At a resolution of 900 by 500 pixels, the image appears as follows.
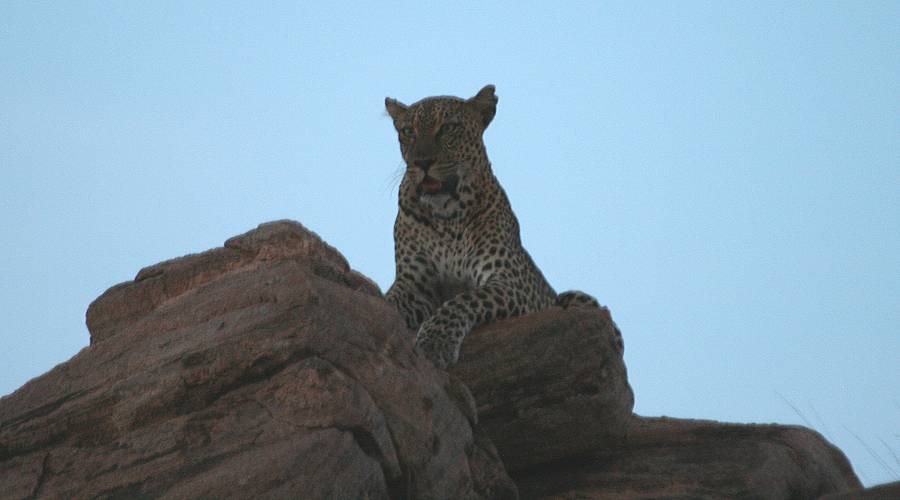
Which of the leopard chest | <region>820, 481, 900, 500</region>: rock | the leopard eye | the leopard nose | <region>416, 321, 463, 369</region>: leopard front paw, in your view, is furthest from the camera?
the leopard chest

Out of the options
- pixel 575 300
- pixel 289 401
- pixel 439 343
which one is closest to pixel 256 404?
pixel 289 401

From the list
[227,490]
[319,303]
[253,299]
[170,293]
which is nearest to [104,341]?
[170,293]

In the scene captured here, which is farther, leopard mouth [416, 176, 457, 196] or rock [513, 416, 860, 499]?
leopard mouth [416, 176, 457, 196]

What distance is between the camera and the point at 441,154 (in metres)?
14.4

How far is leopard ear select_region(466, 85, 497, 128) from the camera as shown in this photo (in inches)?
607

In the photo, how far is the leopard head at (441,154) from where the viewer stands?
14.3m

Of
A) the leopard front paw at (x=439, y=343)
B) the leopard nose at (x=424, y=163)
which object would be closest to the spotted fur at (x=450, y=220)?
the leopard nose at (x=424, y=163)

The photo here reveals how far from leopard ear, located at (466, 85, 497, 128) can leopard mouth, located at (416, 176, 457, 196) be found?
1305mm

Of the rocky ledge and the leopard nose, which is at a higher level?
the leopard nose

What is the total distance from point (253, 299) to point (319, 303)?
0.58 metres

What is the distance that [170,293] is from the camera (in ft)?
32.6

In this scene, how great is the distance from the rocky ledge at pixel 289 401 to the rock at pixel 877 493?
2183 mm

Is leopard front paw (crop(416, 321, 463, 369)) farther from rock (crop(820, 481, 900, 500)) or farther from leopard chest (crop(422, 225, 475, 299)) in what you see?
rock (crop(820, 481, 900, 500))

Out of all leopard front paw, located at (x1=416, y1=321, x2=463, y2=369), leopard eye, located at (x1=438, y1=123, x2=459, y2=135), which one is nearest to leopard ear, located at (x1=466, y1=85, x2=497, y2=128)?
leopard eye, located at (x1=438, y1=123, x2=459, y2=135)
